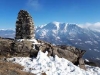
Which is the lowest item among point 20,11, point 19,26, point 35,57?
point 35,57

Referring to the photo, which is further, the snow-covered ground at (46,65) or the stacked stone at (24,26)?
the stacked stone at (24,26)

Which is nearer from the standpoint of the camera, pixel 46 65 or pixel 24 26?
pixel 46 65

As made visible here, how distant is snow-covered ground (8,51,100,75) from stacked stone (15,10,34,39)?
965cm

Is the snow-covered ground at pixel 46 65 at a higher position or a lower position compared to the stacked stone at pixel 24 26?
lower

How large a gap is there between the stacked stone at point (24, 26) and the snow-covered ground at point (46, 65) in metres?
9.65

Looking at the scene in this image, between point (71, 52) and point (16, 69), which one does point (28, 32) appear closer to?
point (71, 52)

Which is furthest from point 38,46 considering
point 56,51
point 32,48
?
point 56,51

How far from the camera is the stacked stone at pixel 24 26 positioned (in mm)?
52281

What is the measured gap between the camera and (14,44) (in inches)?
1852

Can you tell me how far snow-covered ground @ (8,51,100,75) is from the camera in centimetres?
3723

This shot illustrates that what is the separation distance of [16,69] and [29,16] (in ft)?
67.7

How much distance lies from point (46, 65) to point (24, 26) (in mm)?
16917

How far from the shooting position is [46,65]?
39625 millimetres

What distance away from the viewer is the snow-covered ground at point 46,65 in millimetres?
37231
